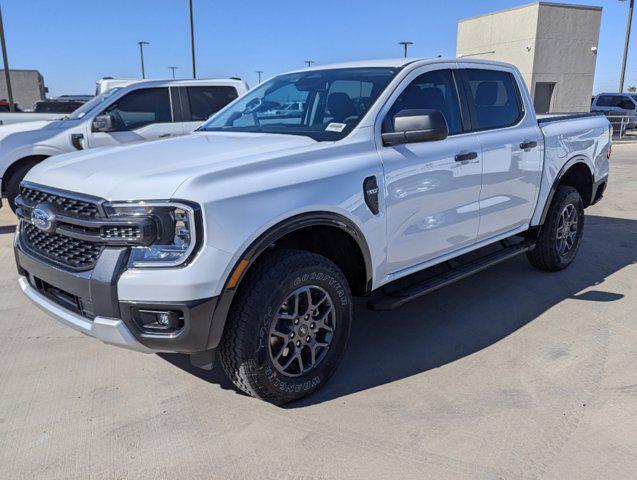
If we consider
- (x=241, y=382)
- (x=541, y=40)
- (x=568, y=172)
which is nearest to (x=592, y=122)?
(x=568, y=172)

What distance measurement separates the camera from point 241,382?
116 inches

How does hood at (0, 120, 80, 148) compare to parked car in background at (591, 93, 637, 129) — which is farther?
parked car in background at (591, 93, 637, 129)

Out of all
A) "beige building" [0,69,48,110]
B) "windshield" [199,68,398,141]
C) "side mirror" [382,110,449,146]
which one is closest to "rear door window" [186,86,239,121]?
"windshield" [199,68,398,141]

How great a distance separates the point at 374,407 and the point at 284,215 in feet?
3.93

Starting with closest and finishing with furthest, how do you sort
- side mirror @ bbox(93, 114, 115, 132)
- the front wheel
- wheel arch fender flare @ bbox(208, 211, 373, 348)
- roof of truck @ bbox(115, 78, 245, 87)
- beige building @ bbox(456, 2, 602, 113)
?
wheel arch fender flare @ bbox(208, 211, 373, 348), the front wheel, side mirror @ bbox(93, 114, 115, 132), roof of truck @ bbox(115, 78, 245, 87), beige building @ bbox(456, 2, 602, 113)

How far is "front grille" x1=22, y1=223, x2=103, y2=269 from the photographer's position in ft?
8.91

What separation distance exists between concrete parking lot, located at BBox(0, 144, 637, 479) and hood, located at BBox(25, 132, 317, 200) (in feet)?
4.04

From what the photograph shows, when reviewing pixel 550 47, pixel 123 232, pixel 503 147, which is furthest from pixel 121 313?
pixel 550 47

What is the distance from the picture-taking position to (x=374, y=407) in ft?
10.2

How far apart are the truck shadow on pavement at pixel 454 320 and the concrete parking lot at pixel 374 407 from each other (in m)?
0.02

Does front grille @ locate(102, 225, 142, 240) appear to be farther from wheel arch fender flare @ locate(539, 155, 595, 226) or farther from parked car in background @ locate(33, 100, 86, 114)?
parked car in background @ locate(33, 100, 86, 114)

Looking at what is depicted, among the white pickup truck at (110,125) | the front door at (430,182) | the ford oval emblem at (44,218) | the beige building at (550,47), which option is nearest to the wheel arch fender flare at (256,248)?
the front door at (430,182)

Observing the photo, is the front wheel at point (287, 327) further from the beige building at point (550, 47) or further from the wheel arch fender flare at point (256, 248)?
the beige building at point (550, 47)

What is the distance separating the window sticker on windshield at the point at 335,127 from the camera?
3.43 meters
